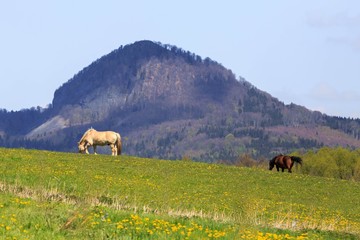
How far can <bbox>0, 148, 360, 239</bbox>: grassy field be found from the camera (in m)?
18.9

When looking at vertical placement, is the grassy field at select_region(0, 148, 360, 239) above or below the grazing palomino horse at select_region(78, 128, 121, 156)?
below

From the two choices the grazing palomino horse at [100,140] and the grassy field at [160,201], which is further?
the grazing palomino horse at [100,140]

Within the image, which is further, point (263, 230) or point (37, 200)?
point (37, 200)

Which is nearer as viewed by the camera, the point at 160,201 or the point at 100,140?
the point at 160,201

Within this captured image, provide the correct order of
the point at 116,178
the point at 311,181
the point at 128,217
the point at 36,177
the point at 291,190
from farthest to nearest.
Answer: the point at 311,181 → the point at 291,190 → the point at 116,178 → the point at 36,177 → the point at 128,217

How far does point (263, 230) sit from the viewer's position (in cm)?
2112

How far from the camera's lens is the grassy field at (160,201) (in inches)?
744

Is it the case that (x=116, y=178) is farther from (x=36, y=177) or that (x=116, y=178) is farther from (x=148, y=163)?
(x=148, y=163)

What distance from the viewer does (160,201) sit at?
3372 cm

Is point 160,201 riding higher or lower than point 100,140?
lower

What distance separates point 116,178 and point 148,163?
10769 millimetres

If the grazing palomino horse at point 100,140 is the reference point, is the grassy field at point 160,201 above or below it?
below

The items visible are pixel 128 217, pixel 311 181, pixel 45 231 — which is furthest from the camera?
pixel 311 181

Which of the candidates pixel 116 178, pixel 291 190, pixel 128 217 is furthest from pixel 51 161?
pixel 128 217
